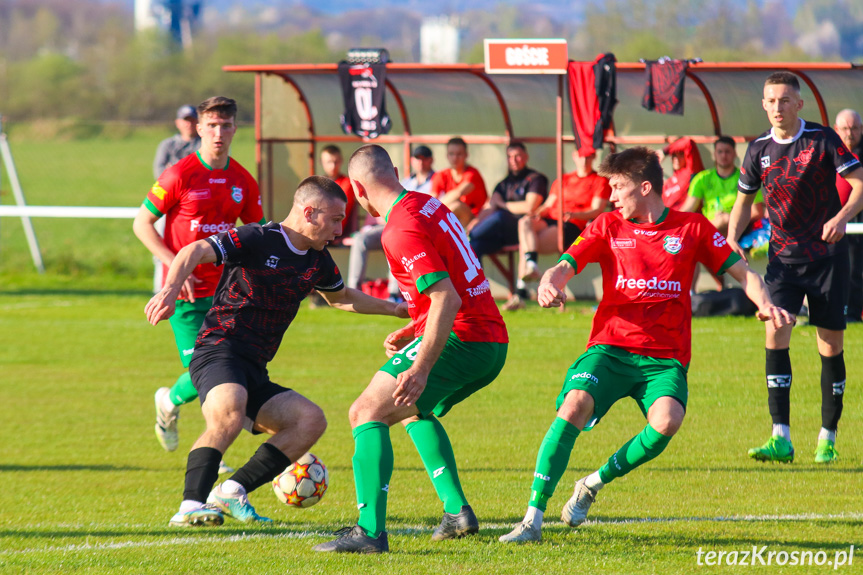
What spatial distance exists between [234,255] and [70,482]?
7.14ft

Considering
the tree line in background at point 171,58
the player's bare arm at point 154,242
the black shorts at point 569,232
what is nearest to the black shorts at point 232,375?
the player's bare arm at point 154,242

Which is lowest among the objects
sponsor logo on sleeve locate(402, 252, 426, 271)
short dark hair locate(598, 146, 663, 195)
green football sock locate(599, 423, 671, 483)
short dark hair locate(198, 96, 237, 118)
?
green football sock locate(599, 423, 671, 483)

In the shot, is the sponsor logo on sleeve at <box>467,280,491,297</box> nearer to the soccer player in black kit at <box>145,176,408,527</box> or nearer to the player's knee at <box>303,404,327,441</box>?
the soccer player in black kit at <box>145,176,408,527</box>

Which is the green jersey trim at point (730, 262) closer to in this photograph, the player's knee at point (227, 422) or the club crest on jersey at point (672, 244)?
the club crest on jersey at point (672, 244)

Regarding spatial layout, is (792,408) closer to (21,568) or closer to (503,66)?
(21,568)

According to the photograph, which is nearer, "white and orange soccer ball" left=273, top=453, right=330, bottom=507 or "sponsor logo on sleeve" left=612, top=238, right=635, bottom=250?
"sponsor logo on sleeve" left=612, top=238, right=635, bottom=250

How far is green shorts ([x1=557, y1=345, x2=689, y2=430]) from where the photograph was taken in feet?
17.5

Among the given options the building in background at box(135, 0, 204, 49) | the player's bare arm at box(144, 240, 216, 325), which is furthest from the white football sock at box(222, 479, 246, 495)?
the building in background at box(135, 0, 204, 49)

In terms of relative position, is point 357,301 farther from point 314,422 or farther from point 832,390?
point 832,390

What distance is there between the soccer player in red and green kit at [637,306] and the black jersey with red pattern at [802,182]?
1.66 metres

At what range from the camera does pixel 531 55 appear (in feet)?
44.9

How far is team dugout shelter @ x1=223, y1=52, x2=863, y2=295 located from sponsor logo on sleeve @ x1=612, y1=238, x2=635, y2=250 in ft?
31.2

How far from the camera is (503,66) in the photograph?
45.2 ft

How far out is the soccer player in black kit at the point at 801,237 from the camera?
6.89 meters
